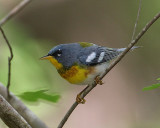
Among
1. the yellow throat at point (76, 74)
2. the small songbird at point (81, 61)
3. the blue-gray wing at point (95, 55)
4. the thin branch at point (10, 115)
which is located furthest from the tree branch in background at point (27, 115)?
the blue-gray wing at point (95, 55)

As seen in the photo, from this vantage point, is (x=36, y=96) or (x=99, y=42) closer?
(x=36, y=96)

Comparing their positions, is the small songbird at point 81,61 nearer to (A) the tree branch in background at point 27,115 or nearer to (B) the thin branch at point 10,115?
(A) the tree branch in background at point 27,115

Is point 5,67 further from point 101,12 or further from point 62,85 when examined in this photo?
point 101,12

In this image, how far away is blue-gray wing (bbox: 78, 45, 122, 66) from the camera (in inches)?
137

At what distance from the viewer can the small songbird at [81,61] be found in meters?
3.36

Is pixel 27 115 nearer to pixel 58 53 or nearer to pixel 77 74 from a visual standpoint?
pixel 77 74

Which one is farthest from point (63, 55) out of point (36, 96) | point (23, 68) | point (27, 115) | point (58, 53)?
point (36, 96)

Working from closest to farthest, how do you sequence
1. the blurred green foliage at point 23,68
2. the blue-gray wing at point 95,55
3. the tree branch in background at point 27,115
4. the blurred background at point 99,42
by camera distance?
the tree branch in background at point 27,115
the blue-gray wing at point 95,55
the blurred green foliage at point 23,68
the blurred background at point 99,42

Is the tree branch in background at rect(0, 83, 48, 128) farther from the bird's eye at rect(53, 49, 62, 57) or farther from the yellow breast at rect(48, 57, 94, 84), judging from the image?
the bird's eye at rect(53, 49, 62, 57)

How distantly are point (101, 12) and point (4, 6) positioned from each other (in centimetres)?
232

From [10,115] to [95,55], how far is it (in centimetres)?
150

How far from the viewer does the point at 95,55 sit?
361 centimetres

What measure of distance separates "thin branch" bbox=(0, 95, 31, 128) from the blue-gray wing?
1.26 metres

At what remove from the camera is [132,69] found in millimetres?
7379
